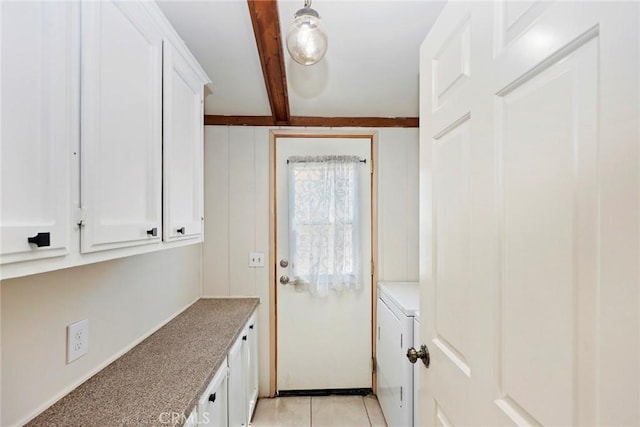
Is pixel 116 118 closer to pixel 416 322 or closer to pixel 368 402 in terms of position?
pixel 416 322

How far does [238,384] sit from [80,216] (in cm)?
142

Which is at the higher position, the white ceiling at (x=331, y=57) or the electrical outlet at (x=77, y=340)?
the white ceiling at (x=331, y=57)

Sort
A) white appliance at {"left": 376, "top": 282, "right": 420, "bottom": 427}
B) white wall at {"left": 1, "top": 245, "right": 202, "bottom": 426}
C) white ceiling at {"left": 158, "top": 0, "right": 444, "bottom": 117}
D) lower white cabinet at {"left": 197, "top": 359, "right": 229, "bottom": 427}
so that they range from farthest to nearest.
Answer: white appliance at {"left": 376, "top": 282, "right": 420, "bottom": 427}, white ceiling at {"left": 158, "top": 0, "right": 444, "bottom": 117}, lower white cabinet at {"left": 197, "top": 359, "right": 229, "bottom": 427}, white wall at {"left": 1, "top": 245, "right": 202, "bottom": 426}

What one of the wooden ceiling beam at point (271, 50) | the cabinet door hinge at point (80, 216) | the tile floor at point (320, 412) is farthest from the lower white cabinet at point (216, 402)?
the wooden ceiling beam at point (271, 50)

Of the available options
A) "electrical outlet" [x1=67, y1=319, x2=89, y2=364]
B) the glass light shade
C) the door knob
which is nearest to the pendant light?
the glass light shade

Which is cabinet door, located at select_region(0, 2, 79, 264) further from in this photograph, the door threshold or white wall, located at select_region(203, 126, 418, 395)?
the door threshold

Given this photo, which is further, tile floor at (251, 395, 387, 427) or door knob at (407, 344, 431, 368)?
tile floor at (251, 395, 387, 427)

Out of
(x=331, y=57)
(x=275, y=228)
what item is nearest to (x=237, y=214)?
(x=275, y=228)

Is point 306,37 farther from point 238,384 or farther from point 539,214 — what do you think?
point 238,384

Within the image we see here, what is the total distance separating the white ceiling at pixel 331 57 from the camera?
1.66m

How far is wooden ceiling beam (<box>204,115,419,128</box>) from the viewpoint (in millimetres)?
2619

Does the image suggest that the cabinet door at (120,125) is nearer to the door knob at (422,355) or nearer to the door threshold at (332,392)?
the door knob at (422,355)

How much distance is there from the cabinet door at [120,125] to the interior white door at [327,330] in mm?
1516

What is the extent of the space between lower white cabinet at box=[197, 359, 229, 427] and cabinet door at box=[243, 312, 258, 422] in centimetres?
48
